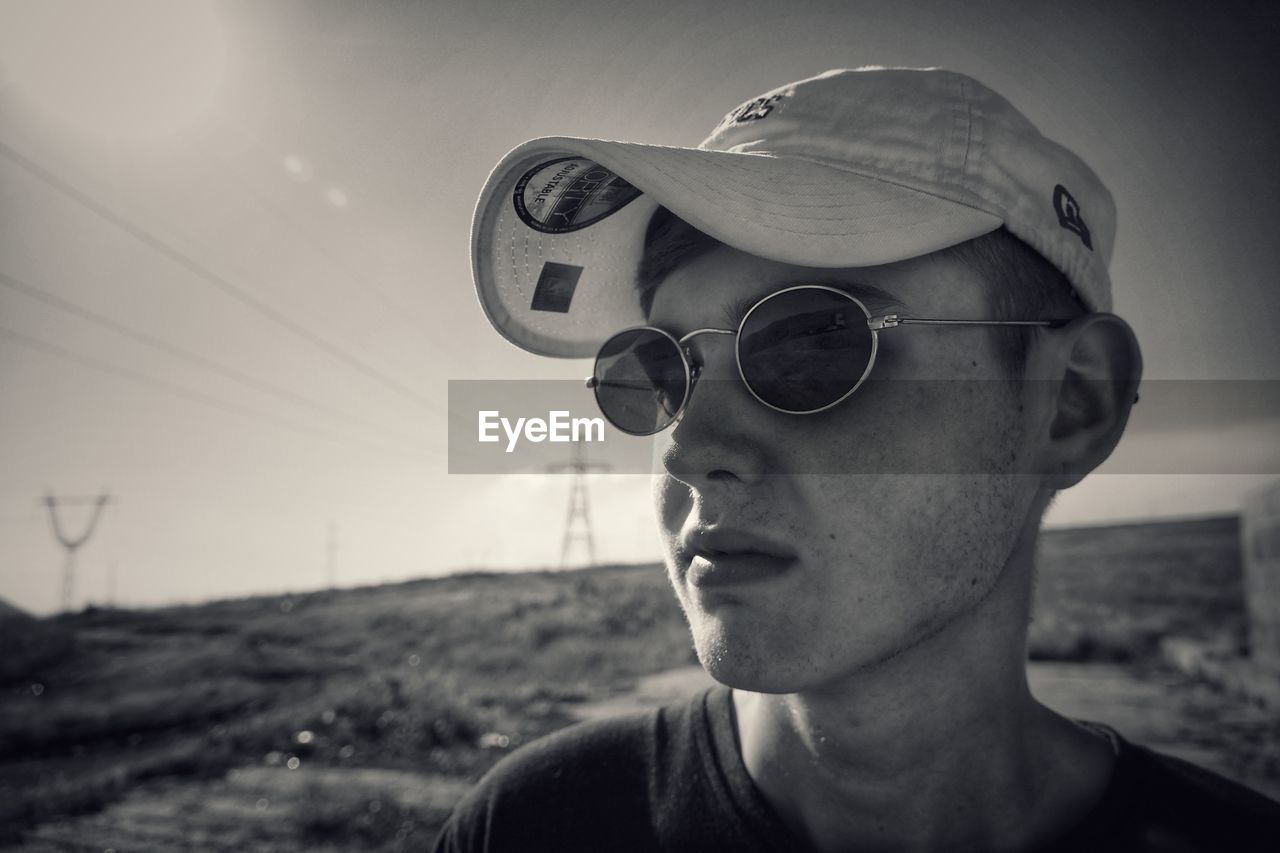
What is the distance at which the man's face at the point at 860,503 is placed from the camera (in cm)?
113

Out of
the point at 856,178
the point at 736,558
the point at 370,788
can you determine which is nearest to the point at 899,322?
the point at 856,178

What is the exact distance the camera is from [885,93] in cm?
130

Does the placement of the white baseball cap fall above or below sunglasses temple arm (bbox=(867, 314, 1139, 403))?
above

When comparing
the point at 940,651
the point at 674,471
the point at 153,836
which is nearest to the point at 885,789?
A: the point at 940,651

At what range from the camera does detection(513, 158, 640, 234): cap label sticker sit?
57.4 inches

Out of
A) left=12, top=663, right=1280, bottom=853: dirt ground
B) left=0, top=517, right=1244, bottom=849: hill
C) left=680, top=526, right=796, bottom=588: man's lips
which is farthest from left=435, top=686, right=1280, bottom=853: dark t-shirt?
left=12, top=663, right=1280, bottom=853: dirt ground

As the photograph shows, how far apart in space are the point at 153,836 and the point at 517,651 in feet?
26.8

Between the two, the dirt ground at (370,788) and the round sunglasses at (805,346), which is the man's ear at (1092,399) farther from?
the dirt ground at (370,788)

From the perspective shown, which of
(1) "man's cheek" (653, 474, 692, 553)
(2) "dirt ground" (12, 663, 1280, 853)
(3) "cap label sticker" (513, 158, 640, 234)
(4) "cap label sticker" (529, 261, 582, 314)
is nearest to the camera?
(1) "man's cheek" (653, 474, 692, 553)

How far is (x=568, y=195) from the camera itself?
5.08 ft

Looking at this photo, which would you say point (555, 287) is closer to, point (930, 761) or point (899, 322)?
point (899, 322)

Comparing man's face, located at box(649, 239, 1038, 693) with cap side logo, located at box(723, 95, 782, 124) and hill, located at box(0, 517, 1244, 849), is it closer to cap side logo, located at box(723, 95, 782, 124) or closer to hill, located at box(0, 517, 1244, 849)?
cap side logo, located at box(723, 95, 782, 124)

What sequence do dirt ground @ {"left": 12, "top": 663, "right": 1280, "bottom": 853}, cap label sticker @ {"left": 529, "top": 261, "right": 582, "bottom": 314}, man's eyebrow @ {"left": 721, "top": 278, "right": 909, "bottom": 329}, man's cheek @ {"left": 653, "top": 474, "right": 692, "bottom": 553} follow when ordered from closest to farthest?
man's eyebrow @ {"left": 721, "top": 278, "right": 909, "bottom": 329} < man's cheek @ {"left": 653, "top": 474, "right": 692, "bottom": 553} < cap label sticker @ {"left": 529, "top": 261, "right": 582, "bottom": 314} < dirt ground @ {"left": 12, "top": 663, "right": 1280, "bottom": 853}

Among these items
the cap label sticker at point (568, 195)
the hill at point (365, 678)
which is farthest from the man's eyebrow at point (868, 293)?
the hill at point (365, 678)
